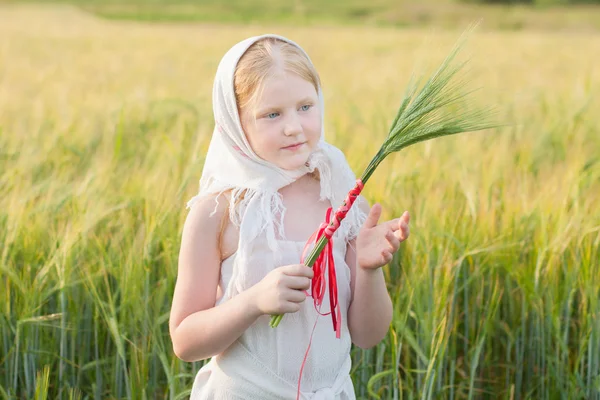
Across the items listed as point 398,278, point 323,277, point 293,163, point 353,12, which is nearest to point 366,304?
point 323,277

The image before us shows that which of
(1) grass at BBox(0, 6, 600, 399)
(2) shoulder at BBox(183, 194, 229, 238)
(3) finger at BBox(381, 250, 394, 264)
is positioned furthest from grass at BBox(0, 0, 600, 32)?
(3) finger at BBox(381, 250, 394, 264)

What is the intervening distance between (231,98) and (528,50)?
9.12 meters

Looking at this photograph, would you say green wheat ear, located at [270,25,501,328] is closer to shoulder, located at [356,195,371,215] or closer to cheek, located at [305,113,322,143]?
cheek, located at [305,113,322,143]

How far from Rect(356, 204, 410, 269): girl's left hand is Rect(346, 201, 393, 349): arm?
1.6 inches

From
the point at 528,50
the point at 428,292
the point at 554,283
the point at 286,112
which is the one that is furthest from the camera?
the point at 528,50

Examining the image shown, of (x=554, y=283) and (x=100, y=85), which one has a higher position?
(x=100, y=85)

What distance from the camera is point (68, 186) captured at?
2.25m

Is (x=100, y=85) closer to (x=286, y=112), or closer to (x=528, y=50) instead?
(x=286, y=112)

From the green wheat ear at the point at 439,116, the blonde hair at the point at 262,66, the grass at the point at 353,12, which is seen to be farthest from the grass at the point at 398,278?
the grass at the point at 353,12

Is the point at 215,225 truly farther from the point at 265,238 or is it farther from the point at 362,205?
the point at 362,205

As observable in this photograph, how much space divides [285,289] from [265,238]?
0.49 ft

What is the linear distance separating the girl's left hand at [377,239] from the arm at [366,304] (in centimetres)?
4

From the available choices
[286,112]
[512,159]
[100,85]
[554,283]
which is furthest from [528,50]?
[286,112]

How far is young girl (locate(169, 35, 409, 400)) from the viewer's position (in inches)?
49.2
